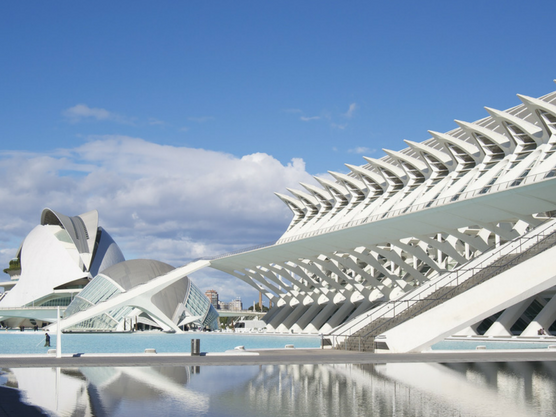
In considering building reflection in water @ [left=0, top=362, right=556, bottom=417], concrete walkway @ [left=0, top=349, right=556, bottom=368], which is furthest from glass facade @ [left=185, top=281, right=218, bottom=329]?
building reflection in water @ [left=0, top=362, right=556, bottom=417]

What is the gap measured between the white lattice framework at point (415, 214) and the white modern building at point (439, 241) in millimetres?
86

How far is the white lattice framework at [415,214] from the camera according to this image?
30.7 metres

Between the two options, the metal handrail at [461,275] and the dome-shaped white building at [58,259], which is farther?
the dome-shaped white building at [58,259]

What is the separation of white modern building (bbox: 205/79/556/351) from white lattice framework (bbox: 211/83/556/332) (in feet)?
0.28

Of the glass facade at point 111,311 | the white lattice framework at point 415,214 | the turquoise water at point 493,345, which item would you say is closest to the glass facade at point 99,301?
the glass facade at point 111,311

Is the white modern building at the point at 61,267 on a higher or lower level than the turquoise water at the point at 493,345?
higher

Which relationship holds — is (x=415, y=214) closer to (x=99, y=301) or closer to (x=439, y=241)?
(x=439, y=241)

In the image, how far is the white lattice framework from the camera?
3067 centimetres

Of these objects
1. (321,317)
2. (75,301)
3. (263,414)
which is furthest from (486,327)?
(75,301)

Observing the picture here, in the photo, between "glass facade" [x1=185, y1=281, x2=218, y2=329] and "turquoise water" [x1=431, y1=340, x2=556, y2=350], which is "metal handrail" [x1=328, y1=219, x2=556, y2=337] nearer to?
"turquoise water" [x1=431, y1=340, x2=556, y2=350]

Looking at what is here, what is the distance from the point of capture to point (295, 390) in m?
10.9

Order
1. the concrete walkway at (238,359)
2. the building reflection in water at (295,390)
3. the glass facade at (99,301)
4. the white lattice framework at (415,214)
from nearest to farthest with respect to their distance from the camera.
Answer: the building reflection in water at (295,390) → the concrete walkway at (238,359) → the white lattice framework at (415,214) → the glass facade at (99,301)

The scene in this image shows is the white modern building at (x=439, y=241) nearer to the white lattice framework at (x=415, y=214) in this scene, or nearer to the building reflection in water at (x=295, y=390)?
the white lattice framework at (x=415, y=214)

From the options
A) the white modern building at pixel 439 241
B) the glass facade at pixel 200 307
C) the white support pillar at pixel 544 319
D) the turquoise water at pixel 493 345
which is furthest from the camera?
the glass facade at pixel 200 307
